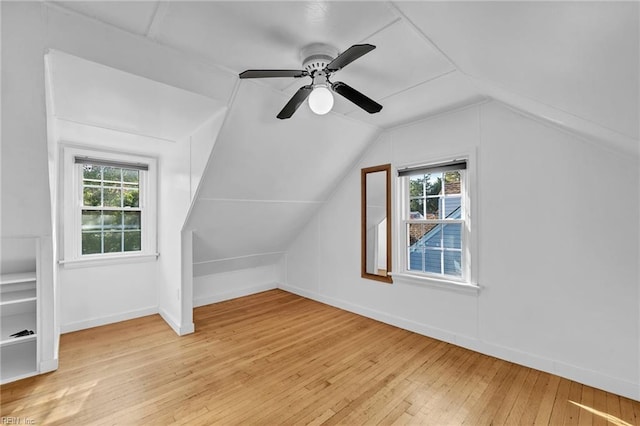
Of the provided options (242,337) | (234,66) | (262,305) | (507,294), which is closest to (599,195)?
(507,294)

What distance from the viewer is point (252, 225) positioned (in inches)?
157

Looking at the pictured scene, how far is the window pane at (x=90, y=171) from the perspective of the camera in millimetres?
3465

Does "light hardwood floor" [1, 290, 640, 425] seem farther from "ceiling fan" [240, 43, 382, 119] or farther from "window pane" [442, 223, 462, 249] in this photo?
"ceiling fan" [240, 43, 382, 119]

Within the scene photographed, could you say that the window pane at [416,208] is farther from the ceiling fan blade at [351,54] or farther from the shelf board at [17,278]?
the shelf board at [17,278]

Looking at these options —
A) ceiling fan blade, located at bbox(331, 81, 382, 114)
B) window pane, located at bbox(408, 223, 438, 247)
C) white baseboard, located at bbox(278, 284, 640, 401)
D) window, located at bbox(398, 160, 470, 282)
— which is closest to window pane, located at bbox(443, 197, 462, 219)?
window, located at bbox(398, 160, 470, 282)

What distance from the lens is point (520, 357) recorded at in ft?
8.46

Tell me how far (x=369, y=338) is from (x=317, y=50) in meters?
2.88

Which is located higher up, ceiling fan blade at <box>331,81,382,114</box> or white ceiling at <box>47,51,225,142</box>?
white ceiling at <box>47,51,225,142</box>

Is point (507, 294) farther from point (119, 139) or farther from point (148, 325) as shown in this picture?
point (119, 139)

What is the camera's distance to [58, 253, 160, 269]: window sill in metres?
3.27

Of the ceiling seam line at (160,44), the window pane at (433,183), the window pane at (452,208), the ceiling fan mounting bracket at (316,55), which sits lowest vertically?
the window pane at (452,208)

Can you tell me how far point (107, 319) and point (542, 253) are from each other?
484 centimetres

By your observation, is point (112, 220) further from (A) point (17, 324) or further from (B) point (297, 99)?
(B) point (297, 99)

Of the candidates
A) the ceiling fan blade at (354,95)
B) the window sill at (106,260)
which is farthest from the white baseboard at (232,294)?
the ceiling fan blade at (354,95)
